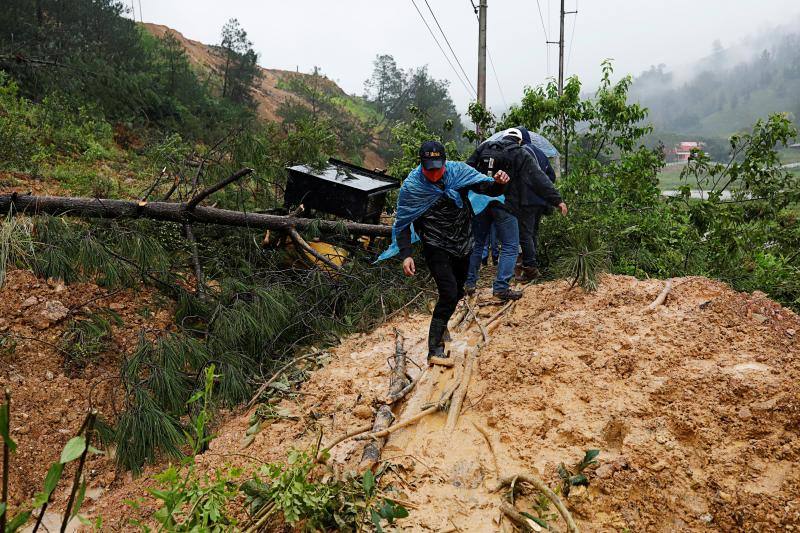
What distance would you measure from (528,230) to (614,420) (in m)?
2.53

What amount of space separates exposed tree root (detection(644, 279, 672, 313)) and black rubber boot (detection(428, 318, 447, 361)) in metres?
1.28

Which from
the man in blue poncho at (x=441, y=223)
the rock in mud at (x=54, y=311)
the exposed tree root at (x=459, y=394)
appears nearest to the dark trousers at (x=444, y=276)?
the man in blue poncho at (x=441, y=223)

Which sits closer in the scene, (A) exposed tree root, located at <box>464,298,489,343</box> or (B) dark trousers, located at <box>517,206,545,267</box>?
(A) exposed tree root, located at <box>464,298,489,343</box>


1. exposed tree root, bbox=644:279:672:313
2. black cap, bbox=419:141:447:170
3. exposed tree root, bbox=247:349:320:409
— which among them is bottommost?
exposed tree root, bbox=247:349:320:409

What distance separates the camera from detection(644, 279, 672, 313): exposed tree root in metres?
3.36

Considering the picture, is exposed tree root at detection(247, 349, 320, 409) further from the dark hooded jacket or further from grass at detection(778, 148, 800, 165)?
grass at detection(778, 148, 800, 165)

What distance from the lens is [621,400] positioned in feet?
8.26

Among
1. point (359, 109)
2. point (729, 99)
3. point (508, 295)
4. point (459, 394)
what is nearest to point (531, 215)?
point (508, 295)

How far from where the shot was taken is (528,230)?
15.4ft

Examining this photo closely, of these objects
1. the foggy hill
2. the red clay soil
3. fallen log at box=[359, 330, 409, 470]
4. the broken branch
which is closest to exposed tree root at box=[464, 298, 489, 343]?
fallen log at box=[359, 330, 409, 470]

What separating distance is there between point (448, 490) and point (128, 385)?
2.16m

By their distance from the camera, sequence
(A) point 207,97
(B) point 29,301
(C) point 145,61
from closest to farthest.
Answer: (B) point 29,301
(C) point 145,61
(A) point 207,97

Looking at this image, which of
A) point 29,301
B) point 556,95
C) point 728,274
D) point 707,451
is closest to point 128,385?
point 29,301

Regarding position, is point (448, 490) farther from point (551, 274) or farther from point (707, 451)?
point (551, 274)
